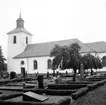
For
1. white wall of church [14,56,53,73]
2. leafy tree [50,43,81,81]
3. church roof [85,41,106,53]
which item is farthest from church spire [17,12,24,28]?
leafy tree [50,43,81,81]

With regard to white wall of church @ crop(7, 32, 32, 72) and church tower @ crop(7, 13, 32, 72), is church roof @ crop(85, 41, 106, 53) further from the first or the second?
white wall of church @ crop(7, 32, 32, 72)

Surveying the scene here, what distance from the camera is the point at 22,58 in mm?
48094

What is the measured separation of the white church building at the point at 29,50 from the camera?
45188 mm

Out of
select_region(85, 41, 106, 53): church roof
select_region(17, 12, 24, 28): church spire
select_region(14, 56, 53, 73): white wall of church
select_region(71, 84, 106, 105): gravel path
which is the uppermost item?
select_region(17, 12, 24, 28): church spire

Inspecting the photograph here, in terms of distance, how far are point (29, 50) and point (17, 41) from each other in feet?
15.2

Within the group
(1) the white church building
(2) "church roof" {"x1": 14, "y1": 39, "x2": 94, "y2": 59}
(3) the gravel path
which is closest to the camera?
(3) the gravel path

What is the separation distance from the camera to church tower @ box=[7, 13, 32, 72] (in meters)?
50.7

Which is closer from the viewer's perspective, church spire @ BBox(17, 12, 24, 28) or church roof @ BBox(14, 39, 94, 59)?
church roof @ BBox(14, 39, 94, 59)

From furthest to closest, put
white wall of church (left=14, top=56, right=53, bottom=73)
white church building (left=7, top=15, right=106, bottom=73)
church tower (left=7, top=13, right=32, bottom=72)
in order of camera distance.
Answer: church tower (left=7, top=13, right=32, bottom=72) < white wall of church (left=14, top=56, right=53, bottom=73) < white church building (left=7, top=15, right=106, bottom=73)

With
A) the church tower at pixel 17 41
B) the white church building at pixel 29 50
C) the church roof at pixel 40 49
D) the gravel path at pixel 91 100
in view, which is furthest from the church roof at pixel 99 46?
the gravel path at pixel 91 100

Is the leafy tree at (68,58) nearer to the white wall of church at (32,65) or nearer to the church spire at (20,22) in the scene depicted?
the white wall of church at (32,65)

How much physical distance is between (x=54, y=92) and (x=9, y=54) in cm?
4205

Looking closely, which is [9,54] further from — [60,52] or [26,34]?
[60,52]

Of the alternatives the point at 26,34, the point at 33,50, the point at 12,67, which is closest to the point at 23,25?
the point at 26,34
